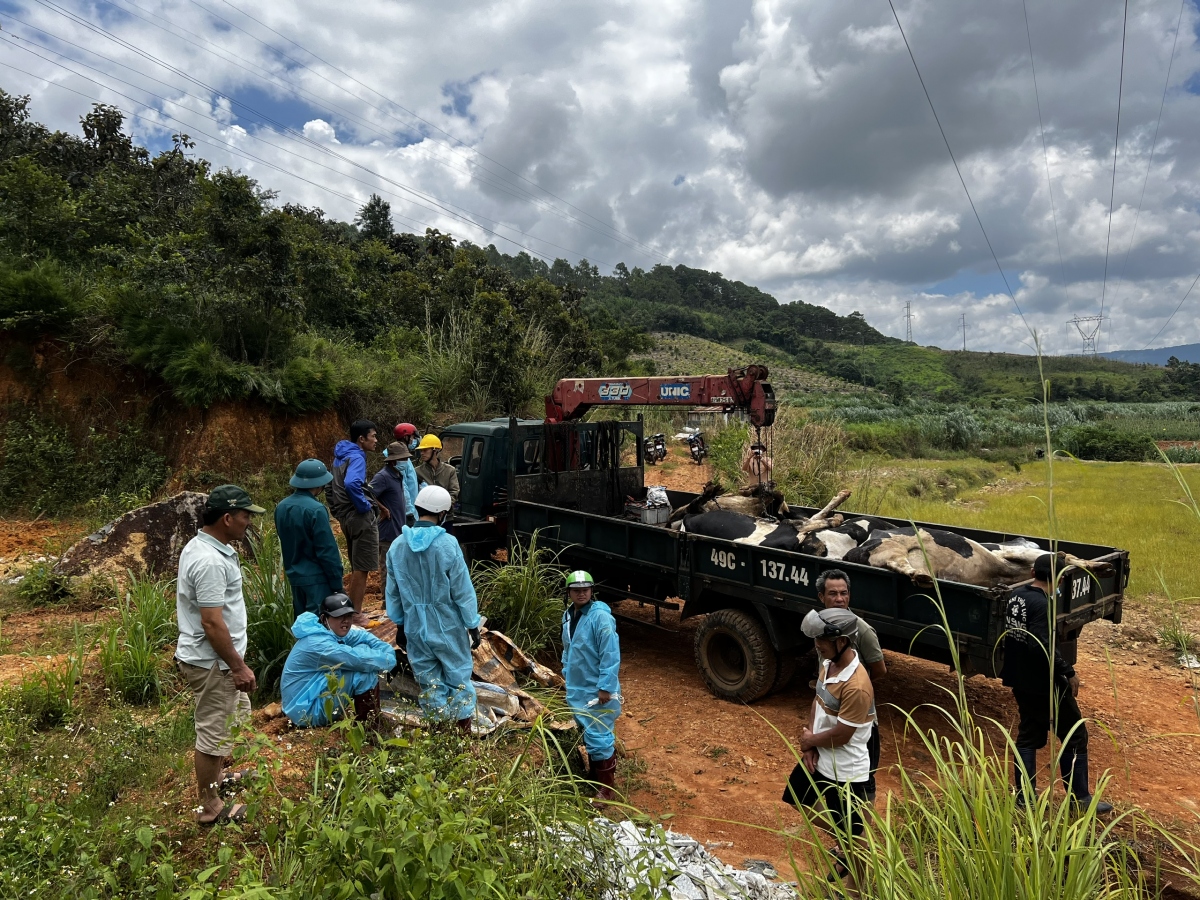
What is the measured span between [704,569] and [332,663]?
9.95ft

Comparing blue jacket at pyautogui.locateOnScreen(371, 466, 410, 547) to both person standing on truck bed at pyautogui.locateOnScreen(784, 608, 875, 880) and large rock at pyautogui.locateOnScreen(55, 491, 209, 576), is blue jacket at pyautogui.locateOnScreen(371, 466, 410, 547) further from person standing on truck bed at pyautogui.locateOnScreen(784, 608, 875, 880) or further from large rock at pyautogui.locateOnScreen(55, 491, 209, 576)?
person standing on truck bed at pyautogui.locateOnScreen(784, 608, 875, 880)

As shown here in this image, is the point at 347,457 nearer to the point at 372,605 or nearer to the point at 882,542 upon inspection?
the point at 372,605

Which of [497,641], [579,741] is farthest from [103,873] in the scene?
[497,641]

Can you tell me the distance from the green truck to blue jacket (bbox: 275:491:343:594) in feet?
8.32

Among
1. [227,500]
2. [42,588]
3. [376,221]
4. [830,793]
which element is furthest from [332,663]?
[376,221]

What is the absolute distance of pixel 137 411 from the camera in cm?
1193

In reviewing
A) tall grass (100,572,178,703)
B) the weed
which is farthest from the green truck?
the weed

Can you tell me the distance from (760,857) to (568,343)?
18.3 m

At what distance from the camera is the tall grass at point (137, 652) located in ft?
15.8

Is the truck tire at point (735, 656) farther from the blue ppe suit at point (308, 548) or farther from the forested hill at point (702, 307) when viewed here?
the forested hill at point (702, 307)

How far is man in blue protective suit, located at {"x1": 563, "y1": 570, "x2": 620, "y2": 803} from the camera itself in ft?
13.5

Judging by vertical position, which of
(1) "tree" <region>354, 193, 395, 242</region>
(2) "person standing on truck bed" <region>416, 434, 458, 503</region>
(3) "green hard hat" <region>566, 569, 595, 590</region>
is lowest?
(3) "green hard hat" <region>566, 569, 595, 590</region>

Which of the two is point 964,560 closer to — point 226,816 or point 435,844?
point 435,844

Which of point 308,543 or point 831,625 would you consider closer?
point 831,625
